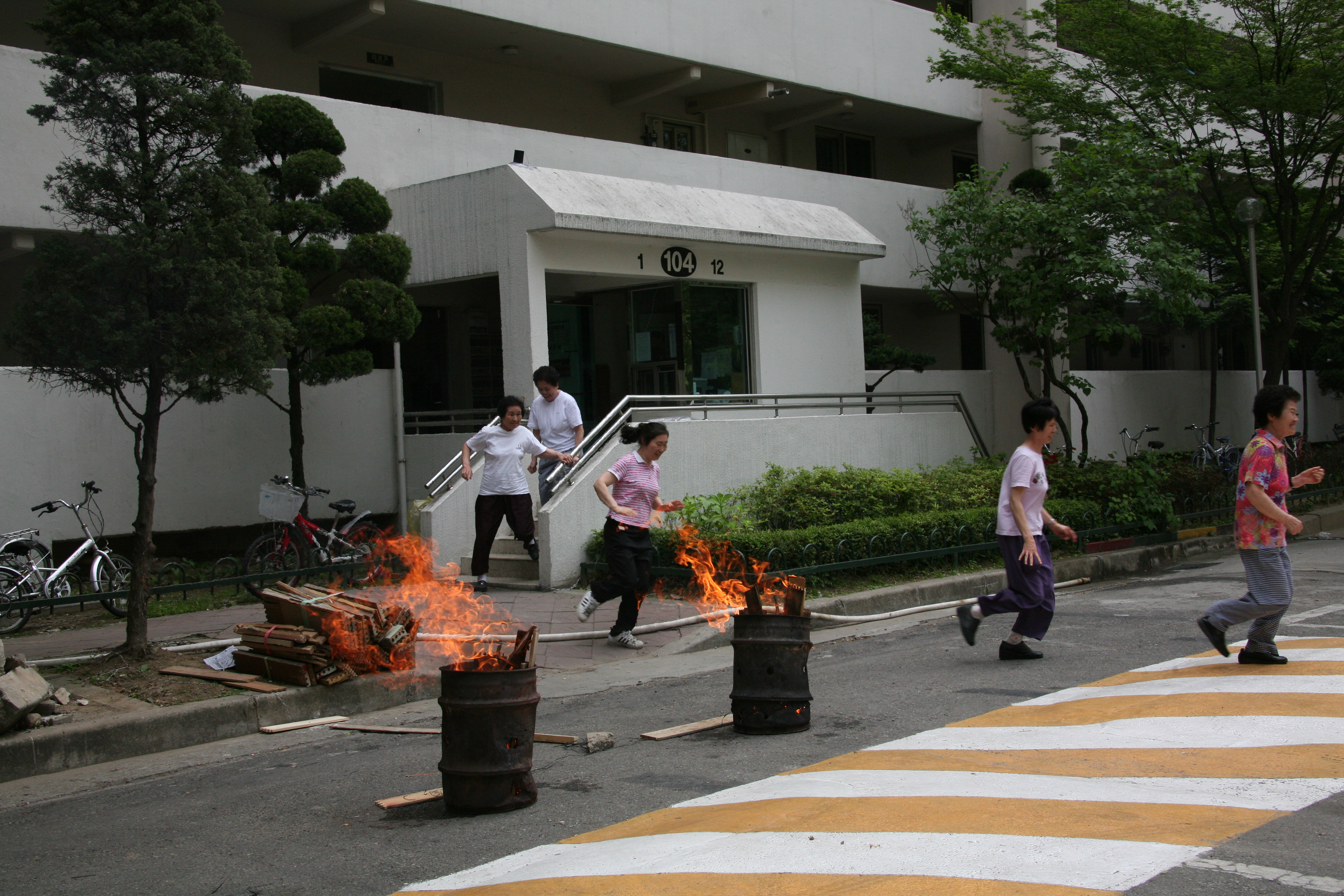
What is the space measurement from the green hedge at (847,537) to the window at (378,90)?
8945mm

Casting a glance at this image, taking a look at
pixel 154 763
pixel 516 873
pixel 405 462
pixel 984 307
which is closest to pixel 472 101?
pixel 405 462

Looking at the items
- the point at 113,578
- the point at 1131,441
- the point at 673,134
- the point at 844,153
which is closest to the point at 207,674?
the point at 113,578

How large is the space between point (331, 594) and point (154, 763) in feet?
5.80

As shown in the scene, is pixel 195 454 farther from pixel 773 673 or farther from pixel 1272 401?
pixel 1272 401

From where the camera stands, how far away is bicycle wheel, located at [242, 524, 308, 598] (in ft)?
38.3

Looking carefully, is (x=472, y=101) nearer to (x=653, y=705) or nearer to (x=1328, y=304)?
(x=653, y=705)

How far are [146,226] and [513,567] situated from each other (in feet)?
19.8

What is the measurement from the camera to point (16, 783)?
647 cm

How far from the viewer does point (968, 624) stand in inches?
332

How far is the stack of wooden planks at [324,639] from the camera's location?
782 centimetres

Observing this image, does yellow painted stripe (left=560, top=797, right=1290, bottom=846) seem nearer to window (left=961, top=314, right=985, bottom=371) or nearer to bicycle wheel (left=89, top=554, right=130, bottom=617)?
bicycle wheel (left=89, top=554, right=130, bottom=617)

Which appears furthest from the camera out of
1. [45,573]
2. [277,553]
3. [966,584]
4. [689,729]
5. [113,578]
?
[966,584]

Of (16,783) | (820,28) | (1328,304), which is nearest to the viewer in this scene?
(16,783)

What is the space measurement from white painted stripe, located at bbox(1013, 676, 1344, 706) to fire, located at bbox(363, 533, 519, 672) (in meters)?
3.59
